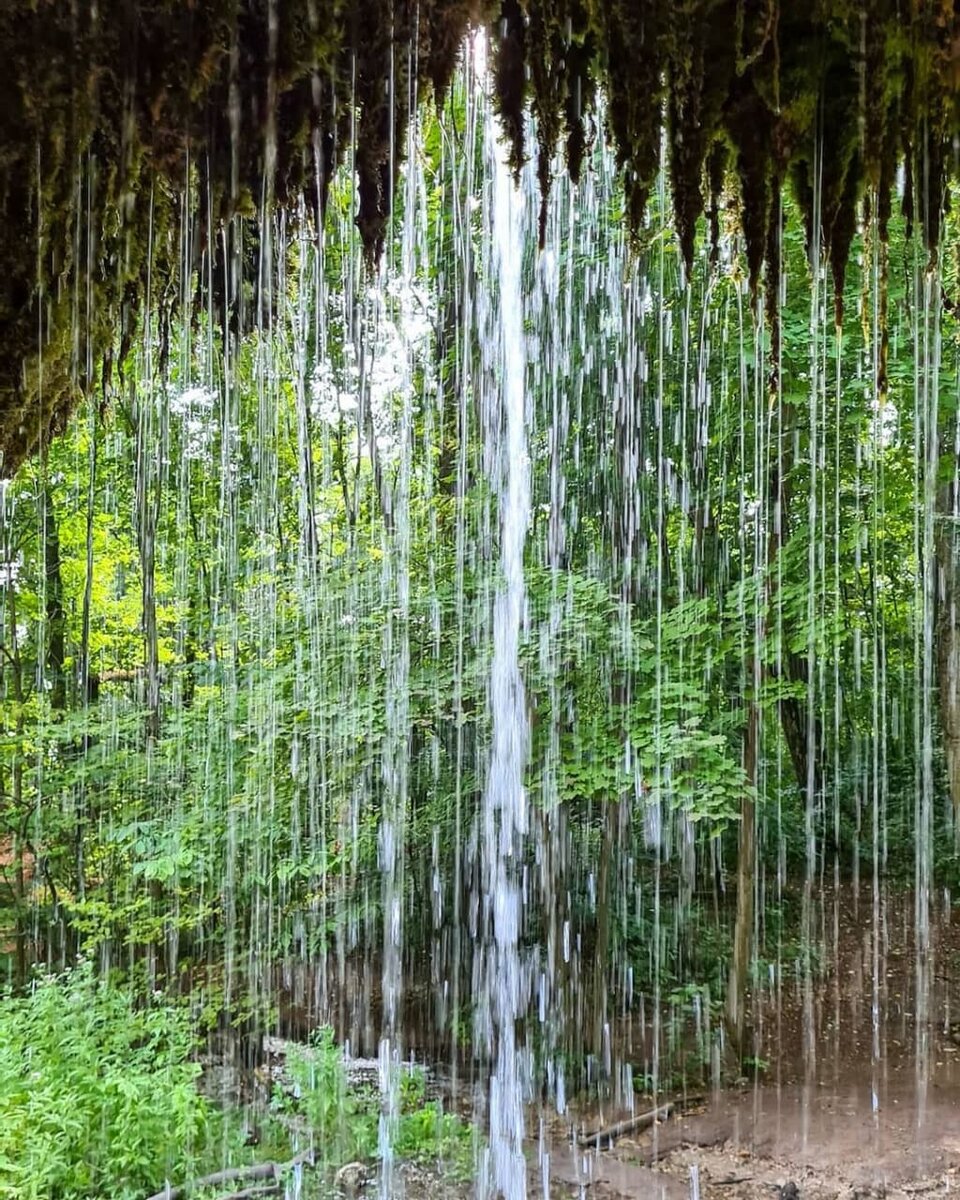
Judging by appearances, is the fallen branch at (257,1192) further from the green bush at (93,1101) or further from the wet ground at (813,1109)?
the wet ground at (813,1109)

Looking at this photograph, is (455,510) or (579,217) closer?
(579,217)

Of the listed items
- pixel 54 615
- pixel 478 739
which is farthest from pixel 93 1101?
pixel 54 615

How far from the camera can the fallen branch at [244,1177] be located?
4.70 meters

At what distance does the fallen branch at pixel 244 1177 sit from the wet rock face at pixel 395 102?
16.3ft

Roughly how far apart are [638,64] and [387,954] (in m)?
8.16

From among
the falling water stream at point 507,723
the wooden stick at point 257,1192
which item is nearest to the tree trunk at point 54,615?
the falling water stream at point 507,723

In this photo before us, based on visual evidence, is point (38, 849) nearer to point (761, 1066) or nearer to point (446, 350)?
point (446, 350)

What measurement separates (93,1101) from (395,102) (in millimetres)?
5672

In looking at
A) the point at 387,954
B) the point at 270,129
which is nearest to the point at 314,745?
the point at 387,954

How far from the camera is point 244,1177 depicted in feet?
16.7

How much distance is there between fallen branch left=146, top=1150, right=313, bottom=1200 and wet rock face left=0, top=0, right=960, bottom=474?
4968mm

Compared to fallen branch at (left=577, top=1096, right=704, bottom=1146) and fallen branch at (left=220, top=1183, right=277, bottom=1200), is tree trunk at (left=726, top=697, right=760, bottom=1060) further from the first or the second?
fallen branch at (left=220, top=1183, right=277, bottom=1200)

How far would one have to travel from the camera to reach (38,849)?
7961 mm

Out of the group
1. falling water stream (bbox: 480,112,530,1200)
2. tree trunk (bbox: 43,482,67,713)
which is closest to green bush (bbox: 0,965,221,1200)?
falling water stream (bbox: 480,112,530,1200)
